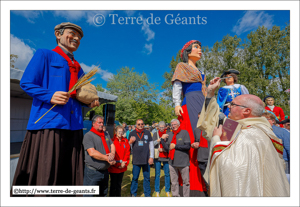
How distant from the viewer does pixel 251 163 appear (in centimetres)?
152

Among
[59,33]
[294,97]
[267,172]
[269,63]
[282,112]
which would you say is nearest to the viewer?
[267,172]

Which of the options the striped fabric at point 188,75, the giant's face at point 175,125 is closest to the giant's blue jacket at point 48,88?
the striped fabric at point 188,75

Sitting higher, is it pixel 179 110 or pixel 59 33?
pixel 59 33

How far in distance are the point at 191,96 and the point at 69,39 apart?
74.0 inches

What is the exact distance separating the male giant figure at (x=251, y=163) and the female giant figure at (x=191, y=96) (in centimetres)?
94

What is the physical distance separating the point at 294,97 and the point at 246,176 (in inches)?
Answer: 62.7

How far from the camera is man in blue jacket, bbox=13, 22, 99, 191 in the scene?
1.80 m

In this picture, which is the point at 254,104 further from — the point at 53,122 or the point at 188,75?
the point at 53,122

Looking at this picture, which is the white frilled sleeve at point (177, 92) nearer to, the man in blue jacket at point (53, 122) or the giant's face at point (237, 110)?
the giant's face at point (237, 110)

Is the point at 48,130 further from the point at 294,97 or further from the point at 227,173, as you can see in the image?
the point at 294,97

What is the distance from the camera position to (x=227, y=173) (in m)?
1.60

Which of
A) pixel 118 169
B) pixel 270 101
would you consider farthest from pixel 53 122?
pixel 270 101

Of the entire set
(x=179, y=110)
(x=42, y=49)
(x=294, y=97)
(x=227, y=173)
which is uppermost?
(x=42, y=49)

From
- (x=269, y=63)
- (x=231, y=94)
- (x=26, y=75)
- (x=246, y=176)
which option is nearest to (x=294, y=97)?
(x=231, y=94)
